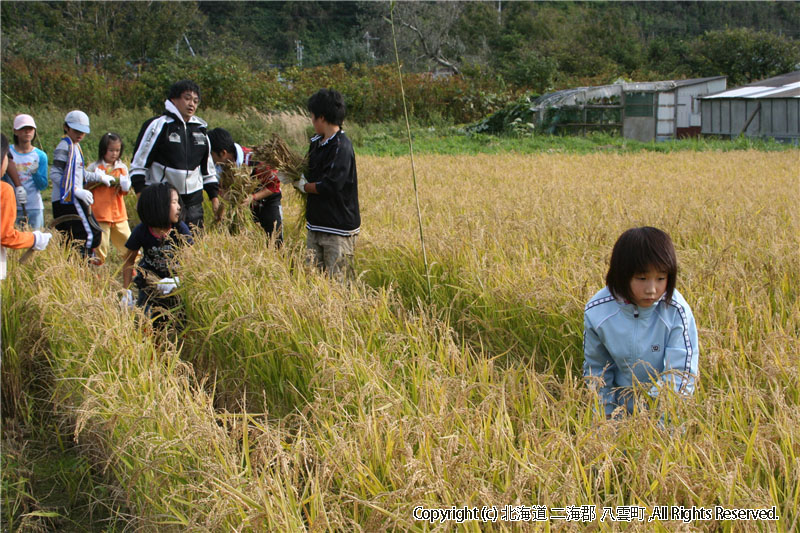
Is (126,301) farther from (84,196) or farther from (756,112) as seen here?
(756,112)

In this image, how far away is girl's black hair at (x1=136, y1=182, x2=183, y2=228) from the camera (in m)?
4.21

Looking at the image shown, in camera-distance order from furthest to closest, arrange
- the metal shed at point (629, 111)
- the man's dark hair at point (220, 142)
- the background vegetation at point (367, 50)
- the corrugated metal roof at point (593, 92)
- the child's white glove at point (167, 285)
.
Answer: the corrugated metal roof at point (593, 92) < the metal shed at point (629, 111) < the background vegetation at point (367, 50) < the man's dark hair at point (220, 142) < the child's white glove at point (167, 285)

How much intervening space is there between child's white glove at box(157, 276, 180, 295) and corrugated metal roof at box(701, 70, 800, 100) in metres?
19.2

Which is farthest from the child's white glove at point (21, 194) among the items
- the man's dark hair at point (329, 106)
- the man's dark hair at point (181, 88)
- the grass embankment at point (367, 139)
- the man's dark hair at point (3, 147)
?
the grass embankment at point (367, 139)

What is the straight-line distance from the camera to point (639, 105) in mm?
21766

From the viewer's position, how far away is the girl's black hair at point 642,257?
7.87ft

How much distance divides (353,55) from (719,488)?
4624 cm

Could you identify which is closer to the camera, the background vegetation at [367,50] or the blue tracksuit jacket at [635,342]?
the blue tracksuit jacket at [635,342]

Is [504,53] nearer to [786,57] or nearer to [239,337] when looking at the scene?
[786,57]

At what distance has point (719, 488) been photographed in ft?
5.88

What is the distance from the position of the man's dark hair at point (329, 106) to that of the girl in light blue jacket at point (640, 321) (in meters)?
2.40

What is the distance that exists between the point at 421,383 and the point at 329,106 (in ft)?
7.79

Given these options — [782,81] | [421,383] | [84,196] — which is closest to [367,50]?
[782,81]

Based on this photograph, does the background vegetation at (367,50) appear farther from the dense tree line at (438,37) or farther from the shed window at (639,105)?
the shed window at (639,105)
